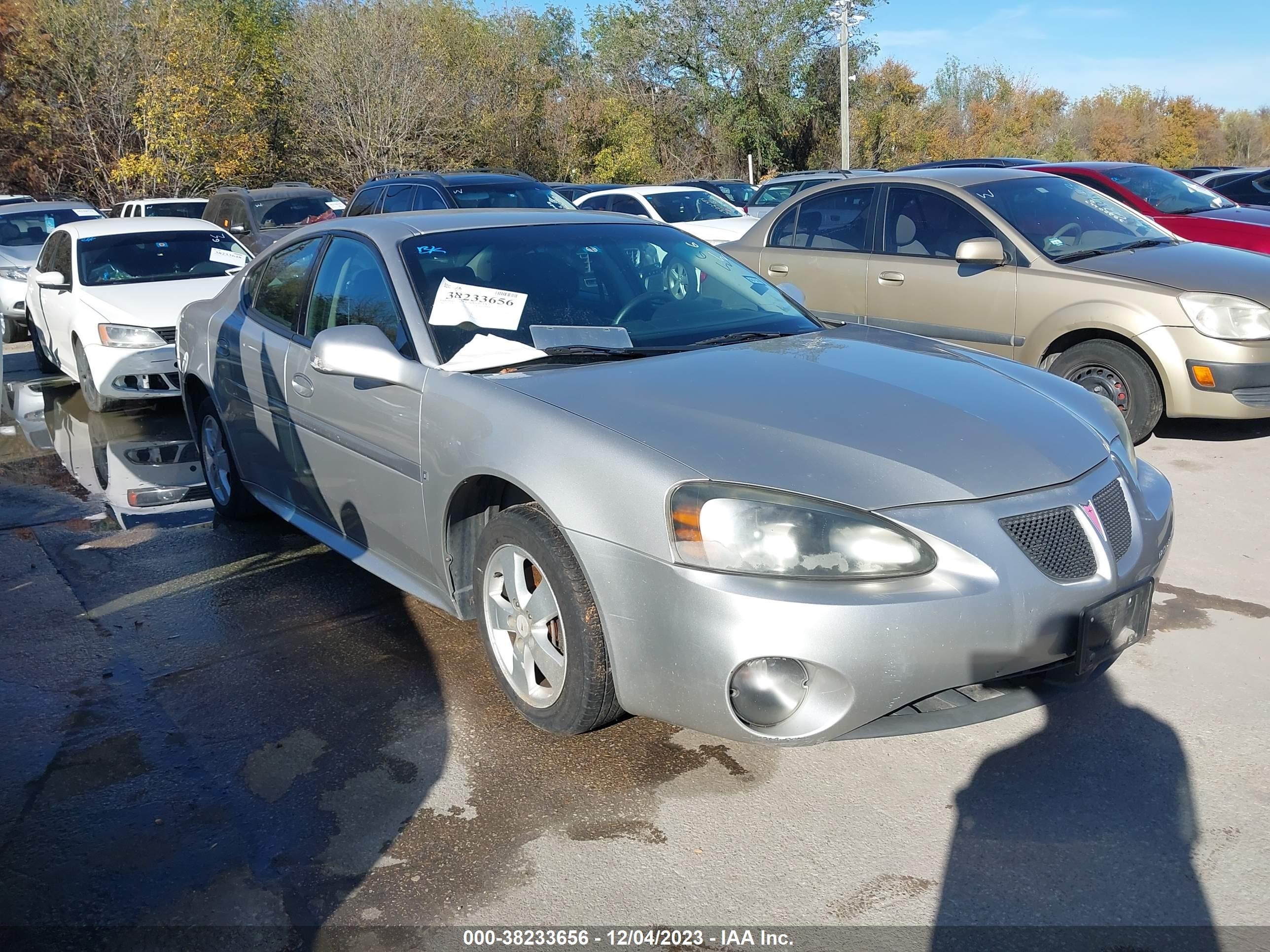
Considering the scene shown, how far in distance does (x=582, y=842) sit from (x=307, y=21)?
33069 mm

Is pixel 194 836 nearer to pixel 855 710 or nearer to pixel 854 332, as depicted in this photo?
pixel 855 710

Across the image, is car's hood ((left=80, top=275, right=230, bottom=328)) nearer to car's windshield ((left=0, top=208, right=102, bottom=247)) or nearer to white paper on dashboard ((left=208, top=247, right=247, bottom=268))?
white paper on dashboard ((left=208, top=247, right=247, bottom=268))

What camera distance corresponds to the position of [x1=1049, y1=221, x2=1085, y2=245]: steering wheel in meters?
7.12

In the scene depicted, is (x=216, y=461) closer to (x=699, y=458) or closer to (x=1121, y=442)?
(x=699, y=458)

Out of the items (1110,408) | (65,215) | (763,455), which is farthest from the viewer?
(65,215)

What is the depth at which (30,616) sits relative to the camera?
4.84 meters

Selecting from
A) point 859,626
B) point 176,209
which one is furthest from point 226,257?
point 176,209

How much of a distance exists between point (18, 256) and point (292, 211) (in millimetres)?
3639

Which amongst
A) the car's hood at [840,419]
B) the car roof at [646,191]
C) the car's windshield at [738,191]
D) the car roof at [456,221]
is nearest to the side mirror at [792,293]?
the car roof at [456,221]

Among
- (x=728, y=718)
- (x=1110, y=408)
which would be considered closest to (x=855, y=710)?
(x=728, y=718)

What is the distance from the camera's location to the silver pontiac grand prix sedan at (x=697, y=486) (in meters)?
2.90

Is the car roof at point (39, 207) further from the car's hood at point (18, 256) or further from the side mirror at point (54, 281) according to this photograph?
the side mirror at point (54, 281)

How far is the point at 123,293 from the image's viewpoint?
29.8ft

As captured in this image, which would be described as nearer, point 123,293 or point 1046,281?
point 1046,281
